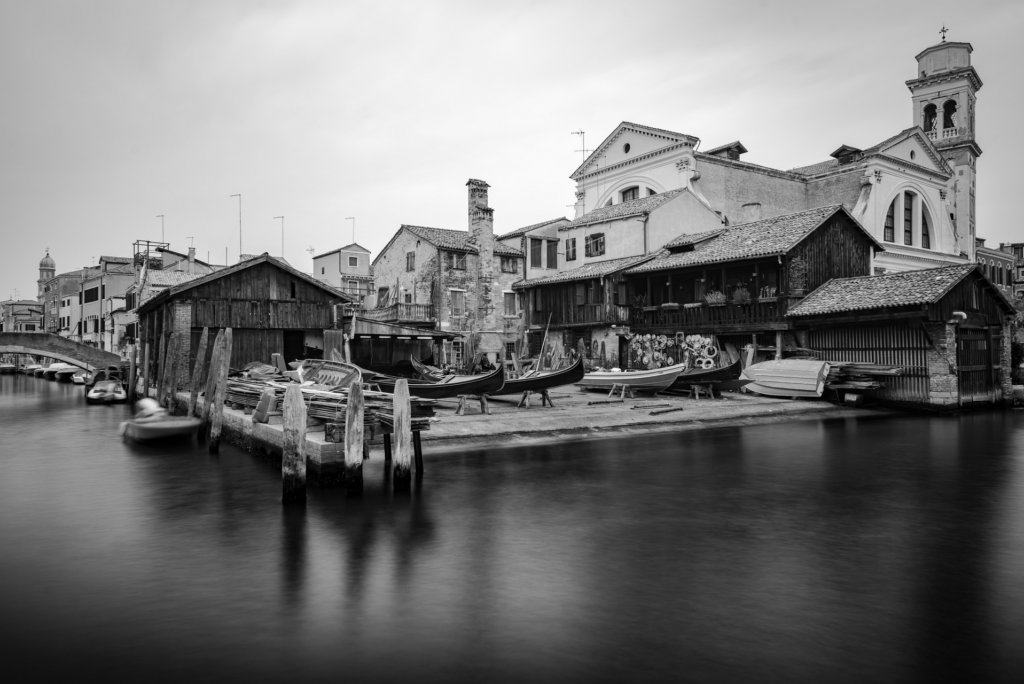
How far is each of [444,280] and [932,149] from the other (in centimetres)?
2601

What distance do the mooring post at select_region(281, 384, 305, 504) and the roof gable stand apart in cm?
2748

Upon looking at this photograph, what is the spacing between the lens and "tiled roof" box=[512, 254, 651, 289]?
95.6ft

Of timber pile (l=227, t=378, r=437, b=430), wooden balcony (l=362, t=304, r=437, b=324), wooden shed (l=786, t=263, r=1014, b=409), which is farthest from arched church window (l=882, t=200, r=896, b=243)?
timber pile (l=227, t=378, r=437, b=430)

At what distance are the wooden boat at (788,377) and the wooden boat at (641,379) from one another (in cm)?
271

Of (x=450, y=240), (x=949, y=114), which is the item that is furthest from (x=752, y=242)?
(x=949, y=114)

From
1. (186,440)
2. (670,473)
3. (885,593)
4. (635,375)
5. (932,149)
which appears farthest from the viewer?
(932,149)

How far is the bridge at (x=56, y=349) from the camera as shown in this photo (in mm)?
35812

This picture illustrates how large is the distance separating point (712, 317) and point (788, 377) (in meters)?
3.96

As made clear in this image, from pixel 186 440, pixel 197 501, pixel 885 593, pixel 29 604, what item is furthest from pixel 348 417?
pixel 186 440

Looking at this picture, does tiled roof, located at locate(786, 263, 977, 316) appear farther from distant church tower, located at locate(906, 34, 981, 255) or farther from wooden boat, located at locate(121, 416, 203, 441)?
distant church tower, located at locate(906, 34, 981, 255)

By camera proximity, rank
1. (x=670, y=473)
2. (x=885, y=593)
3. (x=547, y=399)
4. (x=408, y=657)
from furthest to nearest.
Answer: (x=547, y=399)
(x=670, y=473)
(x=885, y=593)
(x=408, y=657)

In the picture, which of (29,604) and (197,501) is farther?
(197,501)

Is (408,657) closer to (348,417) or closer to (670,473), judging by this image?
(348,417)

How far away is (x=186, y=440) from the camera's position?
17.9 meters
